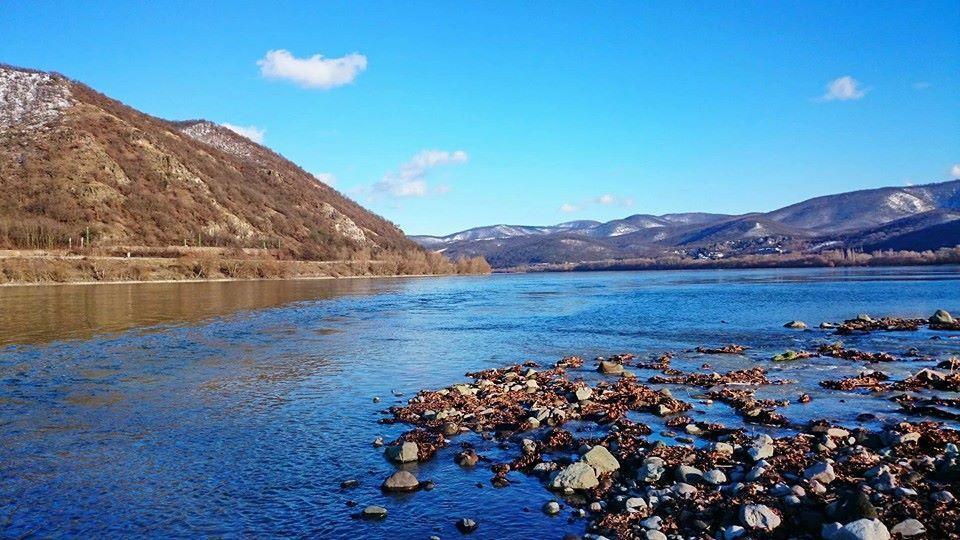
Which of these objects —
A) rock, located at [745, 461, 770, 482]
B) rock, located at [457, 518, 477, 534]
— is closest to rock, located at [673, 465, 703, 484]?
rock, located at [745, 461, 770, 482]

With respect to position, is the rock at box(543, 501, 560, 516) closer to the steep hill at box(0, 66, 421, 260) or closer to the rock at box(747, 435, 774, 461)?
the rock at box(747, 435, 774, 461)

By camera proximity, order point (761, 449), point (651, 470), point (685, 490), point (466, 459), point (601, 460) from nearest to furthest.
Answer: point (685, 490), point (651, 470), point (601, 460), point (761, 449), point (466, 459)

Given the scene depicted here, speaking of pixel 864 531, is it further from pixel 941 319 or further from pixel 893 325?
pixel 941 319

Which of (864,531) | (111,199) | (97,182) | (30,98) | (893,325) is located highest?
(30,98)

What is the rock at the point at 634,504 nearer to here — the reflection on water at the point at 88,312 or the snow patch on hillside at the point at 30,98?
the reflection on water at the point at 88,312

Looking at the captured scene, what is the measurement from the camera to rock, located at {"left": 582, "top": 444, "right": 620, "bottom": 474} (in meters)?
12.7

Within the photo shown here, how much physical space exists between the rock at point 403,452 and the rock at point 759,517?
6.99 metres

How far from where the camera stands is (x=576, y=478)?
1208cm

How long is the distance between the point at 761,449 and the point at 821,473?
1.55m

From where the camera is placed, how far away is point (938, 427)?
15141 millimetres

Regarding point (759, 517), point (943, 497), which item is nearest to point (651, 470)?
point (759, 517)

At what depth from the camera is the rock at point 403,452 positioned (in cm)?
1402

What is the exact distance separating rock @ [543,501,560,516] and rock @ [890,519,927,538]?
201 inches

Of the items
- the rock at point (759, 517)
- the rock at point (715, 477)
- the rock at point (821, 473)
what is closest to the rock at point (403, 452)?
the rock at point (715, 477)
